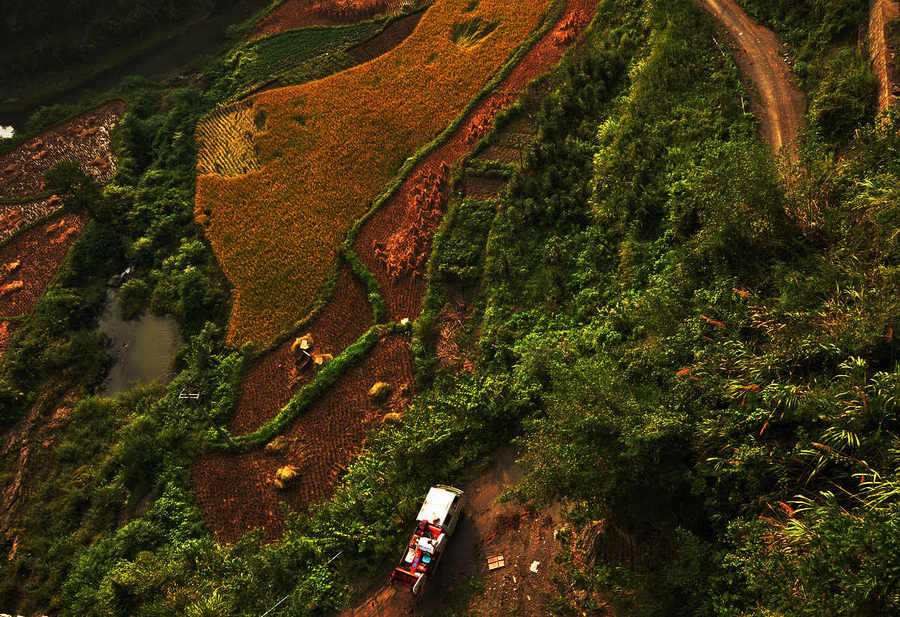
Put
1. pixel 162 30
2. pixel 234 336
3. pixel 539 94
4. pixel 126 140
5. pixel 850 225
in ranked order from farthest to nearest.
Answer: pixel 162 30 → pixel 126 140 → pixel 539 94 → pixel 234 336 → pixel 850 225

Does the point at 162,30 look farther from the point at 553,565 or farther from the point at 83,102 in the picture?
the point at 553,565

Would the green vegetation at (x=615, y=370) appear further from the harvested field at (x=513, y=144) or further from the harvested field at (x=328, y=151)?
the harvested field at (x=328, y=151)

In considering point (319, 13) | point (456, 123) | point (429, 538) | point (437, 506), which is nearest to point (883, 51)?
point (456, 123)

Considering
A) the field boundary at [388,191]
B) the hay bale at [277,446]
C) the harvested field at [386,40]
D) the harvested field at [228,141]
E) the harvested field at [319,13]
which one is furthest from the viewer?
the harvested field at [319,13]

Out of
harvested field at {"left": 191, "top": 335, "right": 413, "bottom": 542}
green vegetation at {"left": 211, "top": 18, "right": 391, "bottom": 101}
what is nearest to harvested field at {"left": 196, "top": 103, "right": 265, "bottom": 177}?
green vegetation at {"left": 211, "top": 18, "right": 391, "bottom": 101}

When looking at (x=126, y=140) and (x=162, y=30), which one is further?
(x=162, y=30)

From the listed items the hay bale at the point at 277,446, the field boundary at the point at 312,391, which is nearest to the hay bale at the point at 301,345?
the field boundary at the point at 312,391

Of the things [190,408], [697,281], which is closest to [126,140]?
[190,408]
